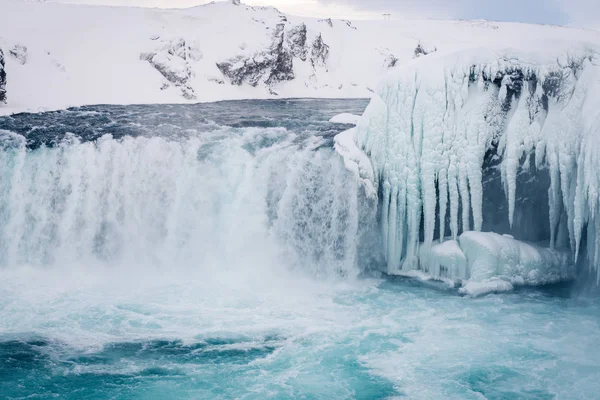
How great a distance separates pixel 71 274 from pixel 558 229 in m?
9.97

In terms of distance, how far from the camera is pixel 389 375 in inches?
303

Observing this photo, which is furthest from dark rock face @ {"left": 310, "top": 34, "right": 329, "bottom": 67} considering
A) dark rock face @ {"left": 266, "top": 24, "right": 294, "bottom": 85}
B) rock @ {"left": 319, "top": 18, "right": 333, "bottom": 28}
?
rock @ {"left": 319, "top": 18, "right": 333, "bottom": 28}

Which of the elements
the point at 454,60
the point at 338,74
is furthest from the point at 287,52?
the point at 454,60

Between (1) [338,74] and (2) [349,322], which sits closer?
(2) [349,322]

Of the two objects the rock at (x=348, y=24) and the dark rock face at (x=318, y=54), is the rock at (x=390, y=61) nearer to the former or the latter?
the dark rock face at (x=318, y=54)

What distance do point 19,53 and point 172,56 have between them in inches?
253

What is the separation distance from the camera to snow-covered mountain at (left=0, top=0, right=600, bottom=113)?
22.4 metres

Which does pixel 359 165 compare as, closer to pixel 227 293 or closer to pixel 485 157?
pixel 485 157

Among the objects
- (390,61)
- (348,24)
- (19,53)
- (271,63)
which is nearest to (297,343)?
(271,63)

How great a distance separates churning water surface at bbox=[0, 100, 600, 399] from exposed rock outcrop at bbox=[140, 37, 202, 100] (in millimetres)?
8875

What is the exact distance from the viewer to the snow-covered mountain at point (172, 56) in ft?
73.4

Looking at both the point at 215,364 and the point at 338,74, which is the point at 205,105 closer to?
the point at 338,74

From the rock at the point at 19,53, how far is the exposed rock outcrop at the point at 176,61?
16.4 ft

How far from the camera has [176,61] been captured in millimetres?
25266
